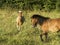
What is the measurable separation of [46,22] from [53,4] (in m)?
5.93

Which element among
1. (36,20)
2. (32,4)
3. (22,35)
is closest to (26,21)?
(22,35)

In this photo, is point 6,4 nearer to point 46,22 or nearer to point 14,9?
point 14,9

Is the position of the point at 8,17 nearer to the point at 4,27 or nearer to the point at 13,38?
the point at 4,27

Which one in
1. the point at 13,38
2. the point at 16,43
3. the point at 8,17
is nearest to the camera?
the point at 16,43

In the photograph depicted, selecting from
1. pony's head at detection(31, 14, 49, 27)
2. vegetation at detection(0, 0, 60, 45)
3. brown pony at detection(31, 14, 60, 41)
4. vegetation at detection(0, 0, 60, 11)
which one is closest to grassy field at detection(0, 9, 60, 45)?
vegetation at detection(0, 0, 60, 45)

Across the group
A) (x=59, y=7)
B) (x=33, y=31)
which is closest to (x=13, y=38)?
(x=33, y=31)

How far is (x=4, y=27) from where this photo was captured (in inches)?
412

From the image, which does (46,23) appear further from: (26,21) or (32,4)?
(32,4)

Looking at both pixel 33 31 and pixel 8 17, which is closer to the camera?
pixel 33 31

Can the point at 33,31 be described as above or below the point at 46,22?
below

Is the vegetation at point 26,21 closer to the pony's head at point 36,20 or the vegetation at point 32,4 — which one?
the vegetation at point 32,4

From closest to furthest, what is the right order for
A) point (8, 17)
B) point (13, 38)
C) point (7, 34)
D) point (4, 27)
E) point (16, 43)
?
1. point (16, 43)
2. point (13, 38)
3. point (7, 34)
4. point (4, 27)
5. point (8, 17)

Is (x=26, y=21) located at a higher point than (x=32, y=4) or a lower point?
higher

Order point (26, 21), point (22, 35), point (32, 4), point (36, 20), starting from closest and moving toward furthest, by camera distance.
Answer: point (36, 20) → point (22, 35) → point (26, 21) → point (32, 4)
